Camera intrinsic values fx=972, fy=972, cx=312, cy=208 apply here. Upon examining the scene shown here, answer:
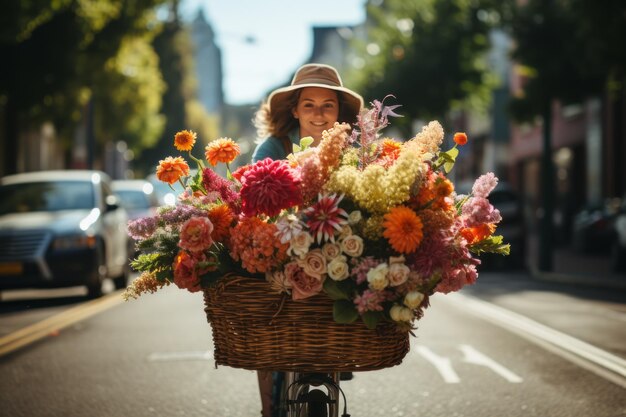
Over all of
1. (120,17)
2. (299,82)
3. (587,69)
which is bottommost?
(299,82)

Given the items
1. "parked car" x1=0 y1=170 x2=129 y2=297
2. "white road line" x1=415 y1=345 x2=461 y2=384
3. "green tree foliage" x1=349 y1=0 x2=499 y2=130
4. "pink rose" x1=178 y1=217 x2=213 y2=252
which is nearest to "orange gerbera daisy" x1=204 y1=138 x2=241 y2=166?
"pink rose" x1=178 y1=217 x2=213 y2=252

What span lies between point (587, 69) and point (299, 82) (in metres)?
15.1

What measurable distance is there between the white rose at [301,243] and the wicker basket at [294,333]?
0.76 ft

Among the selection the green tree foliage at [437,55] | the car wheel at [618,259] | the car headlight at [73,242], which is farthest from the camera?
the green tree foliage at [437,55]

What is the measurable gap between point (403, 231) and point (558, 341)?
6253 mm

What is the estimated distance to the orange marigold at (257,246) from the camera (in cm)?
319

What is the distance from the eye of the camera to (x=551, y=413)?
5.91 m

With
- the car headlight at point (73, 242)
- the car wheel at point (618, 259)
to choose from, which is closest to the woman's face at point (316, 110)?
the car headlight at point (73, 242)

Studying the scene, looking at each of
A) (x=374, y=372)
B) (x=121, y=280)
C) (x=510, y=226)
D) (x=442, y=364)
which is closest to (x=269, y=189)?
(x=374, y=372)

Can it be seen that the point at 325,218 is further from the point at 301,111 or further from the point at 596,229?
the point at 596,229

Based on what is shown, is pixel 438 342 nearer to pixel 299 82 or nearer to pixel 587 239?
pixel 299 82

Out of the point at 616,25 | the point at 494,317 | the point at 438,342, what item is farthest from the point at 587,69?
the point at 438,342

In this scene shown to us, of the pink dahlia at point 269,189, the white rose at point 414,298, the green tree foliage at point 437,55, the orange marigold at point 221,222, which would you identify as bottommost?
the white rose at point 414,298

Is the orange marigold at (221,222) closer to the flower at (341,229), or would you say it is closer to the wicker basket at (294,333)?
the flower at (341,229)
